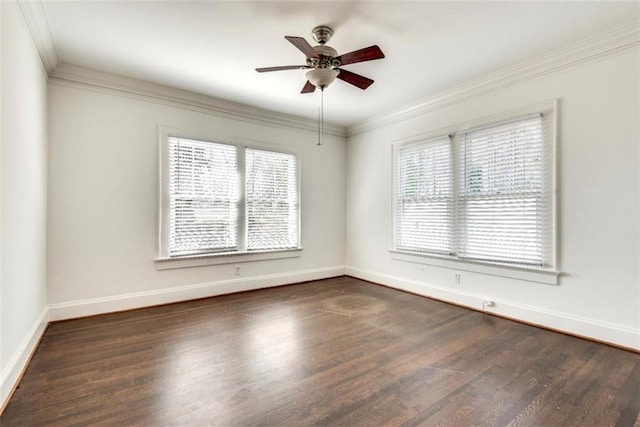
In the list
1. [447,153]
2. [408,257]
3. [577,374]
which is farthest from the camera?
[408,257]

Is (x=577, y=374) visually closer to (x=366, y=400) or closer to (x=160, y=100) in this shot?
(x=366, y=400)

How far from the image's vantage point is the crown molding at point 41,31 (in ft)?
7.57

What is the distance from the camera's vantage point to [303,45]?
237cm

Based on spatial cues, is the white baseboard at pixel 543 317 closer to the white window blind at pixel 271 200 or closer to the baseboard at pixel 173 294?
the baseboard at pixel 173 294

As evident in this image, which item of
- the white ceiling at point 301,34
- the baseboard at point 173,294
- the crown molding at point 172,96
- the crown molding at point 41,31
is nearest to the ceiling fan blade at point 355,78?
the white ceiling at point 301,34

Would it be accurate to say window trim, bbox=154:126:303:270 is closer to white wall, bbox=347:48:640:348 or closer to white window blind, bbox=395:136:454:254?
white window blind, bbox=395:136:454:254

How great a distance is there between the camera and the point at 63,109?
336cm

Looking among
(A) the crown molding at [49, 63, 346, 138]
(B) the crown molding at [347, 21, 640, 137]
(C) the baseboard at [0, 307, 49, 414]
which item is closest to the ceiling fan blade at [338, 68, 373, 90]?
(B) the crown molding at [347, 21, 640, 137]

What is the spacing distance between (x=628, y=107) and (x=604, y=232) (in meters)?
1.11

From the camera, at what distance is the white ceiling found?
2428 mm

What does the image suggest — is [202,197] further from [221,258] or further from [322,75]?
[322,75]

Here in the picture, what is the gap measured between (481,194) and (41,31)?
4.62m

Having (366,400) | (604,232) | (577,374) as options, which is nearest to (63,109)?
(366,400)

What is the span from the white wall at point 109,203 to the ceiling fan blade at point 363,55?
2.42 m
